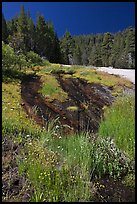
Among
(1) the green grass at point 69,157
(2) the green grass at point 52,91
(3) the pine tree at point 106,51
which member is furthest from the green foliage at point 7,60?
(3) the pine tree at point 106,51

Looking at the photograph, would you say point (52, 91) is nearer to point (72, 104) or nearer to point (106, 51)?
point (72, 104)

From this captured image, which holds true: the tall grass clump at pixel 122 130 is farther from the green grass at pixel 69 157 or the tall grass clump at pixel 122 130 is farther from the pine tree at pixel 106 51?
the pine tree at pixel 106 51

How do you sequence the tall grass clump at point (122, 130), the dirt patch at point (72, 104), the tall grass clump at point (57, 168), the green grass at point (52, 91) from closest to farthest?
the tall grass clump at point (57, 168), the tall grass clump at point (122, 130), the dirt patch at point (72, 104), the green grass at point (52, 91)

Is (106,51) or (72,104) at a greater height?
(106,51)

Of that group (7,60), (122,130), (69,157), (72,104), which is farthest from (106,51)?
(69,157)

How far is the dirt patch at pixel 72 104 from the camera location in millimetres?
5538

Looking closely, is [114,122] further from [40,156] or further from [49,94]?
[49,94]

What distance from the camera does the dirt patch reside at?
5.54 meters

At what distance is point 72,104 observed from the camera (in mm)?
7004

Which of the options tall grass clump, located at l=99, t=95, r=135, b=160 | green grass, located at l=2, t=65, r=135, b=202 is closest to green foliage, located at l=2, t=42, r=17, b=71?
green grass, located at l=2, t=65, r=135, b=202

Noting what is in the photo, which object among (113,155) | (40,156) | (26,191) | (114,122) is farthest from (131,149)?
(26,191)

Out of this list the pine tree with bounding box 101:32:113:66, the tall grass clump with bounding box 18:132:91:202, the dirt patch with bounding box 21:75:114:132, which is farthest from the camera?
the pine tree with bounding box 101:32:113:66

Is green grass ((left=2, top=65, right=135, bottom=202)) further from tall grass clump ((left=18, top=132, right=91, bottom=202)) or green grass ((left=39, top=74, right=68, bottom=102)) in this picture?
green grass ((left=39, top=74, right=68, bottom=102))

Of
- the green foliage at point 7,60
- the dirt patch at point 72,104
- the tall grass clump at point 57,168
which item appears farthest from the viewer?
the green foliage at point 7,60
